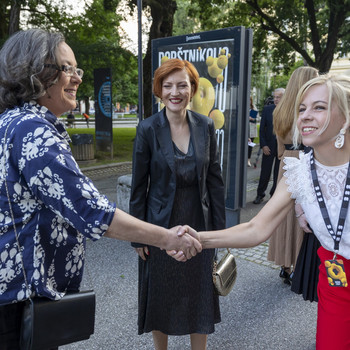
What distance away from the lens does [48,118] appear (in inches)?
61.7

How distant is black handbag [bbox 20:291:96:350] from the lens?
1517 millimetres

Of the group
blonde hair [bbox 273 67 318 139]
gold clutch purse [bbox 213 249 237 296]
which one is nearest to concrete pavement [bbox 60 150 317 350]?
gold clutch purse [bbox 213 249 237 296]

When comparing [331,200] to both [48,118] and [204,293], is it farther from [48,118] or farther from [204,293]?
[48,118]

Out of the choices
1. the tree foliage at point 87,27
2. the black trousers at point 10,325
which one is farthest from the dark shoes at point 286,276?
the tree foliage at point 87,27

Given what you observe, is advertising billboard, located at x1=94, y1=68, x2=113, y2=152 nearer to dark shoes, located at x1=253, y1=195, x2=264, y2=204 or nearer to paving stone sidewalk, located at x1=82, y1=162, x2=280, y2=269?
paving stone sidewalk, located at x1=82, y1=162, x2=280, y2=269

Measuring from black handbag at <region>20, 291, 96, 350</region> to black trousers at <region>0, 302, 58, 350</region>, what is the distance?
81mm

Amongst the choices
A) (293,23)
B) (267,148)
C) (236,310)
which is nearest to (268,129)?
(267,148)

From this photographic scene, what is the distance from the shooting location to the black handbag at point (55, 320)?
1.51 metres

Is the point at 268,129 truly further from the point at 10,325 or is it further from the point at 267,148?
the point at 10,325

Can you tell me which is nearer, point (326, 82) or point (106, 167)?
point (326, 82)

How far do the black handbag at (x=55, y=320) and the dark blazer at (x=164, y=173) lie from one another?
884 mm

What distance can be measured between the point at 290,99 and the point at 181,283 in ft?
6.47

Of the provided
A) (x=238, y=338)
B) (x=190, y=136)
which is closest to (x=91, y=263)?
(x=238, y=338)

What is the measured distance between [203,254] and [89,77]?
15609mm
